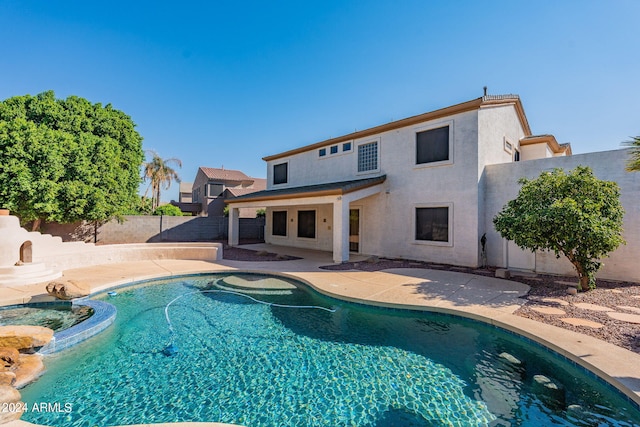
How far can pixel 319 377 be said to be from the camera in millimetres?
4508

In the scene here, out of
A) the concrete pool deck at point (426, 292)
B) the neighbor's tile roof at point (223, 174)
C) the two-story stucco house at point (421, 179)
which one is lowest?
the concrete pool deck at point (426, 292)

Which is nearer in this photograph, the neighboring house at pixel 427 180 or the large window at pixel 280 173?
the neighboring house at pixel 427 180

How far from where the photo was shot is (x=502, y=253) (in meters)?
11.6

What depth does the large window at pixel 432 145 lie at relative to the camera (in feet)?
41.6

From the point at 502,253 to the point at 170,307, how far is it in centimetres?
1233

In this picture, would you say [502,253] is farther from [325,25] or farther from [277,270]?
[325,25]

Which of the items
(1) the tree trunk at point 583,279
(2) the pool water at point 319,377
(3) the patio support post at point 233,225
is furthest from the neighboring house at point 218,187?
(1) the tree trunk at point 583,279

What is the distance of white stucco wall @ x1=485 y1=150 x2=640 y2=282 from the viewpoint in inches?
361

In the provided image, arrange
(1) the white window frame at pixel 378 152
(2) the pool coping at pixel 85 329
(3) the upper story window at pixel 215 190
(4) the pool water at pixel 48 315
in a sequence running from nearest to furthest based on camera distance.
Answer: (2) the pool coping at pixel 85 329 < (4) the pool water at pixel 48 315 < (1) the white window frame at pixel 378 152 < (3) the upper story window at pixel 215 190

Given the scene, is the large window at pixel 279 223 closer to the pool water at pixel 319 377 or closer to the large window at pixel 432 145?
the large window at pixel 432 145

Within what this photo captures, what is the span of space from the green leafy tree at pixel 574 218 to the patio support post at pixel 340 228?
6196 mm

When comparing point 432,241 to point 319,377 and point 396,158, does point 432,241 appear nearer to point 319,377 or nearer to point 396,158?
point 396,158

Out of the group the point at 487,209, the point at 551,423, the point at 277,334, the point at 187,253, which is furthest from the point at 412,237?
the point at 187,253

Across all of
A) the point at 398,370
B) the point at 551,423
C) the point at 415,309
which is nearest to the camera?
the point at 551,423
